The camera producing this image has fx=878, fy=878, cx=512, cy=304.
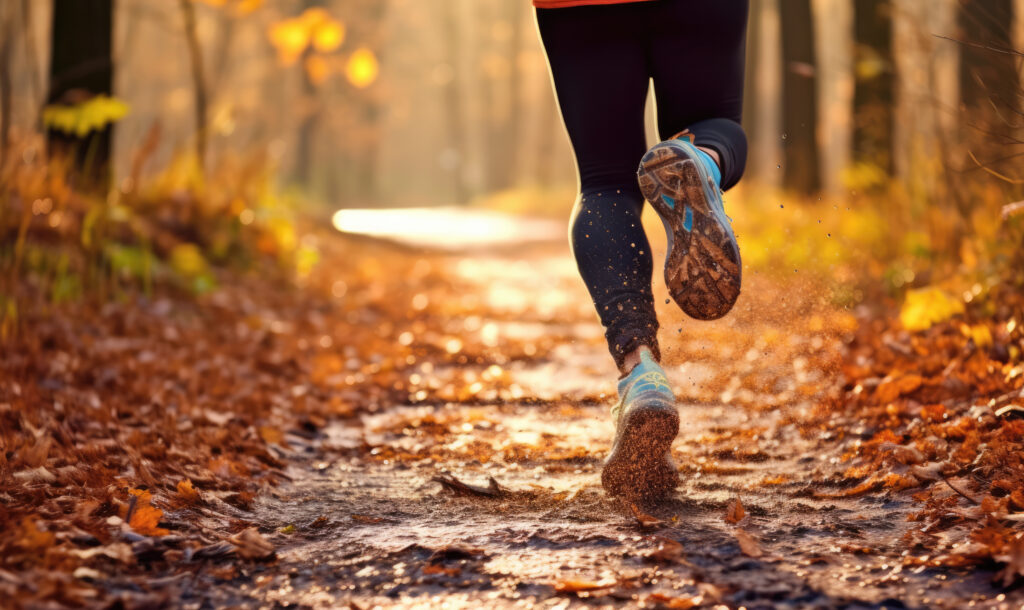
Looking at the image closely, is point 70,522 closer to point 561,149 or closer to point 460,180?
point 460,180

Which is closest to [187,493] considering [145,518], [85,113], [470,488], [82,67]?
[145,518]

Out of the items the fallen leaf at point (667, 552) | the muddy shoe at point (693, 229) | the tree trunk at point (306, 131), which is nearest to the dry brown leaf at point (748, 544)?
the fallen leaf at point (667, 552)

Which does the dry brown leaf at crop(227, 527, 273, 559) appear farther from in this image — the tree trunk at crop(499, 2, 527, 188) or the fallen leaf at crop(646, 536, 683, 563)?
the tree trunk at crop(499, 2, 527, 188)

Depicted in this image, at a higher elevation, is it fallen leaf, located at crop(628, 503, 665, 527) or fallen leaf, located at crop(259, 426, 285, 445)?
fallen leaf, located at crop(628, 503, 665, 527)

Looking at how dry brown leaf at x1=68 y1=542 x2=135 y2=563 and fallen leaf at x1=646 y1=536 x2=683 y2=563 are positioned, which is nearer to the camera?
dry brown leaf at x1=68 y1=542 x2=135 y2=563

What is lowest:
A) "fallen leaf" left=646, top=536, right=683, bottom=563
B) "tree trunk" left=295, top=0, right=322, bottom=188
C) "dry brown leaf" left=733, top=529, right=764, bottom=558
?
"fallen leaf" left=646, top=536, right=683, bottom=563

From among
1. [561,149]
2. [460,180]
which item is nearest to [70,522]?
[460,180]

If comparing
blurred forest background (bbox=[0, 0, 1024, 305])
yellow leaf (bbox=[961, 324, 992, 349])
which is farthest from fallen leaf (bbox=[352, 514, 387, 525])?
yellow leaf (bbox=[961, 324, 992, 349])

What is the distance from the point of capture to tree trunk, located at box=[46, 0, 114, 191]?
6.09 meters

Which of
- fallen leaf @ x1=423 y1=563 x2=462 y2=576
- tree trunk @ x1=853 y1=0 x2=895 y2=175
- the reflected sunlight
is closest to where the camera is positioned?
fallen leaf @ x1=423 y1=563 x2=462 y2=576

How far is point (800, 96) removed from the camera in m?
9.90

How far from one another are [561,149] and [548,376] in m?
52.2

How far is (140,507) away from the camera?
82.3 inches

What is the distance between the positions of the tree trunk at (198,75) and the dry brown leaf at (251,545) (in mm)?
5807
